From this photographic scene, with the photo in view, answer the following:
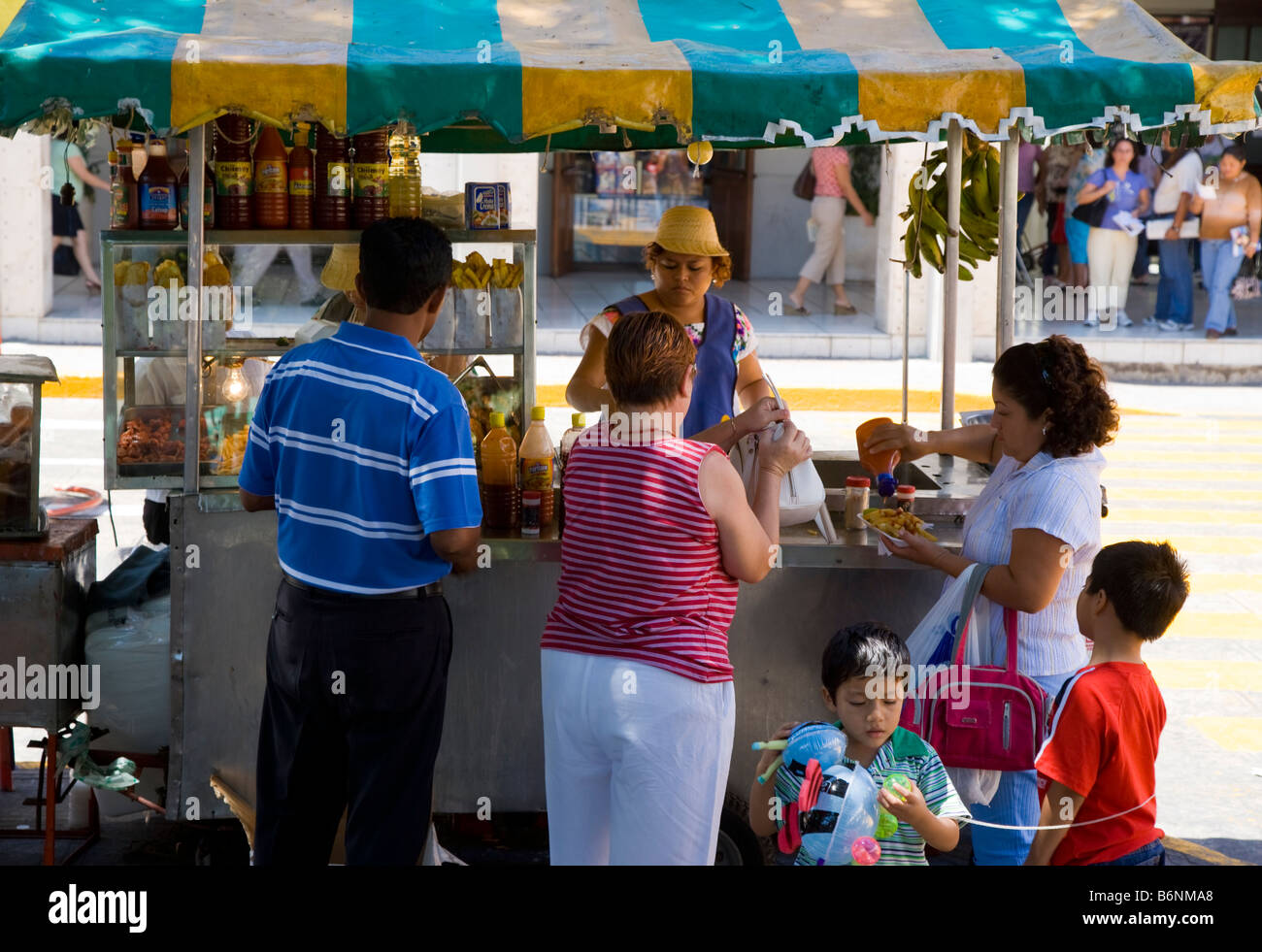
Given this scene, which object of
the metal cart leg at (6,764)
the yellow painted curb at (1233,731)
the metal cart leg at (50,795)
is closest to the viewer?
the metal cart leg at (50,795)

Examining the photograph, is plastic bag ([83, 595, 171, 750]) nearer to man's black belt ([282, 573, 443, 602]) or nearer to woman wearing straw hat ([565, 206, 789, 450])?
man's black belt ([282, 573, 443, 602])

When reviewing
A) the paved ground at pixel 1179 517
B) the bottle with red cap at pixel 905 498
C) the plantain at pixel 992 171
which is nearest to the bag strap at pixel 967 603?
the bottle with red cap at pixel 905 498

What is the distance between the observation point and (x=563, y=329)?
48.1 ft

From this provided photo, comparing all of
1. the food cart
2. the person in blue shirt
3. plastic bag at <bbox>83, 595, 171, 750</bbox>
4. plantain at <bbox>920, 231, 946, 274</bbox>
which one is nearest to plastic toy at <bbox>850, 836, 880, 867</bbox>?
the food cart

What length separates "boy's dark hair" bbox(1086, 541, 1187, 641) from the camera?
3.26 metres

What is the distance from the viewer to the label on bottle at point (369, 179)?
472 cm

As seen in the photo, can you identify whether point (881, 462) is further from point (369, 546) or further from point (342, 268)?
point (369, 546)

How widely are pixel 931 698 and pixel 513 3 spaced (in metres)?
2.46

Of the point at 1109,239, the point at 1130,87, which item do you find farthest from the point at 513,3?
the point at 1109,239

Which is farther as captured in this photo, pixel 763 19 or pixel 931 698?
pixel 763 19

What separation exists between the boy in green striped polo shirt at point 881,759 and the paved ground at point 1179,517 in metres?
2.20
